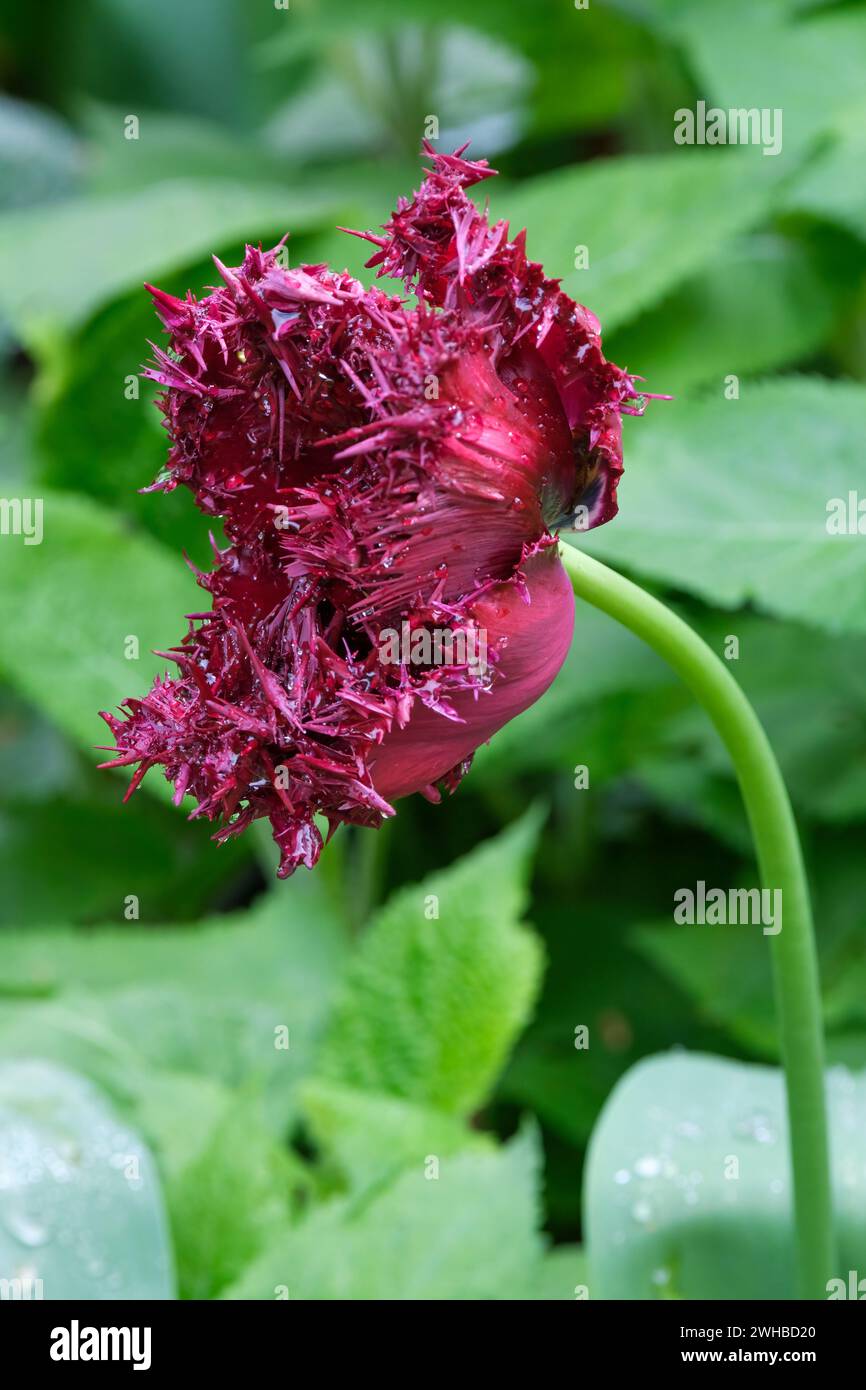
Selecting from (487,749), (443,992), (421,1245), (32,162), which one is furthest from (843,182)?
(32,162)

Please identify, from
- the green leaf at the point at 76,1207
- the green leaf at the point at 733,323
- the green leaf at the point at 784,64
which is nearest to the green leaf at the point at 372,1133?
the green leaf at the point at 76,1207

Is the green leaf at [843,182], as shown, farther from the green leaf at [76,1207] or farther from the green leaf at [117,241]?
the green leaf at [76,1207]

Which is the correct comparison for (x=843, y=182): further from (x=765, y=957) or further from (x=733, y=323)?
(x=765, y=957)

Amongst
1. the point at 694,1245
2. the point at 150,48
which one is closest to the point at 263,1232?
the point at 694,1245

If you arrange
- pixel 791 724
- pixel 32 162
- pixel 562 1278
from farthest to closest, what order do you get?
pixel 32 162 < pixel 791 724 < pixel 562 1278

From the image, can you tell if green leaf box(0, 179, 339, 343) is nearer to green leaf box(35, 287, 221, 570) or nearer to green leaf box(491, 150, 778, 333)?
green leaf box(35, 287, 221, 570)

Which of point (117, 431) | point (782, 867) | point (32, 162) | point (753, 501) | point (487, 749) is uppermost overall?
point (32, 162)
